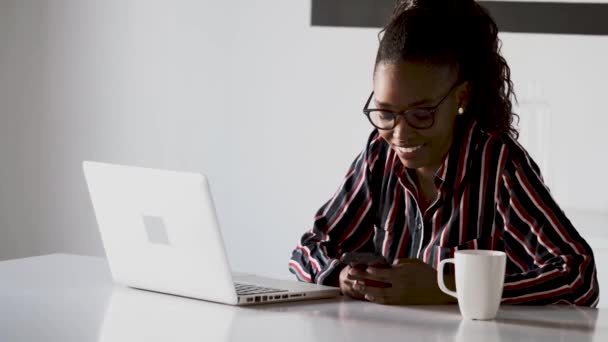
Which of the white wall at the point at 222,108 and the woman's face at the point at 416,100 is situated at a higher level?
the woman's face at the point at 416,100

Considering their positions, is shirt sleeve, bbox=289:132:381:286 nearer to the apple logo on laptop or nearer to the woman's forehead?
the woman's forehead

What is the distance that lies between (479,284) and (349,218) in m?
0.55

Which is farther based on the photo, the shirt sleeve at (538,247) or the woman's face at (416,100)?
the woman's face at (416,100)

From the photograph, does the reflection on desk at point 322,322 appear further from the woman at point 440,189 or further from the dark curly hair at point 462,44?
the dark curly hair at point 462,44

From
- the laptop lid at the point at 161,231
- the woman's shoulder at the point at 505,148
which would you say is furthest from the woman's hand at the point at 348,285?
the woman's shoulder at the point at 505,148

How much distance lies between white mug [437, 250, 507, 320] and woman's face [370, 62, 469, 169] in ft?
1.20

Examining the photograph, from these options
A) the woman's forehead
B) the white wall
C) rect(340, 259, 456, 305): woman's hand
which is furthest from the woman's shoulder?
the white wall

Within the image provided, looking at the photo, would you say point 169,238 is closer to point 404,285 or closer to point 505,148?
point 404,285

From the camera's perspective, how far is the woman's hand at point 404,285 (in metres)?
1.69

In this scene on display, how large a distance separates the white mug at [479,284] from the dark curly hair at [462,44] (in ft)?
1.62

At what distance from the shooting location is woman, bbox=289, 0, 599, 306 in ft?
5.75

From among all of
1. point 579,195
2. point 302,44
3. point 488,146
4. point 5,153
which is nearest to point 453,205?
point 488,146

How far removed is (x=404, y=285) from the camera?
1.69m

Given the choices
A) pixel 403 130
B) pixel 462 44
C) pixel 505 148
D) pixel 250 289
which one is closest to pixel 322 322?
pixel 250 289
